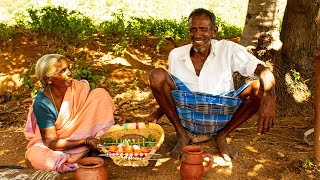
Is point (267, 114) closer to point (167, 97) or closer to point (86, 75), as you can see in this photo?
point (167, 97)

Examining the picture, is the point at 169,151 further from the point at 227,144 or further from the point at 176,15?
the point at 176,15

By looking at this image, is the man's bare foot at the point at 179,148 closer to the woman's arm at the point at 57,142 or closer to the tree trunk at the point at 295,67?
the woman's arm at the point at 57,142

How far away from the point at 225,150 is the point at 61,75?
1736 millimetres

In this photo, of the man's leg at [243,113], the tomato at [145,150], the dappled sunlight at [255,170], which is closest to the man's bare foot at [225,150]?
the man's leg at [243,113]

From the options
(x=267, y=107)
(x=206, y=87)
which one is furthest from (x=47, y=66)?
(x=267, y=107)

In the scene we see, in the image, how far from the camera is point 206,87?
3.82 metres

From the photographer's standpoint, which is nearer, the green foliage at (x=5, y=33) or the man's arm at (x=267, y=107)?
the man's arm at (x=267, y=107)

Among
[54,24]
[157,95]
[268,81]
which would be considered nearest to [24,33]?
[54,24]

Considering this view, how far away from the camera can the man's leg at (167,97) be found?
3748 mm

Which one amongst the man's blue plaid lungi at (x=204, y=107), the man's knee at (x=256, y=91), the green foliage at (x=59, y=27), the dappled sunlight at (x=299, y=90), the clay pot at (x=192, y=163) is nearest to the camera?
the clay pot at (x=192, y=163)

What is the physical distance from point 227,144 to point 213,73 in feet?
2.40

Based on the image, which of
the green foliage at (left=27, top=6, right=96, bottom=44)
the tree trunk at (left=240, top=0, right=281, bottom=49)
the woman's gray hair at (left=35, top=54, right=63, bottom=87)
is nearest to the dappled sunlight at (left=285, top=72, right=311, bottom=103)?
the tree trunk at (left=240, top=0, right=281, bottom=49)

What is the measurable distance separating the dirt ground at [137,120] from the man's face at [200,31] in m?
1.08

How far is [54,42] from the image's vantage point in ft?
22.0
